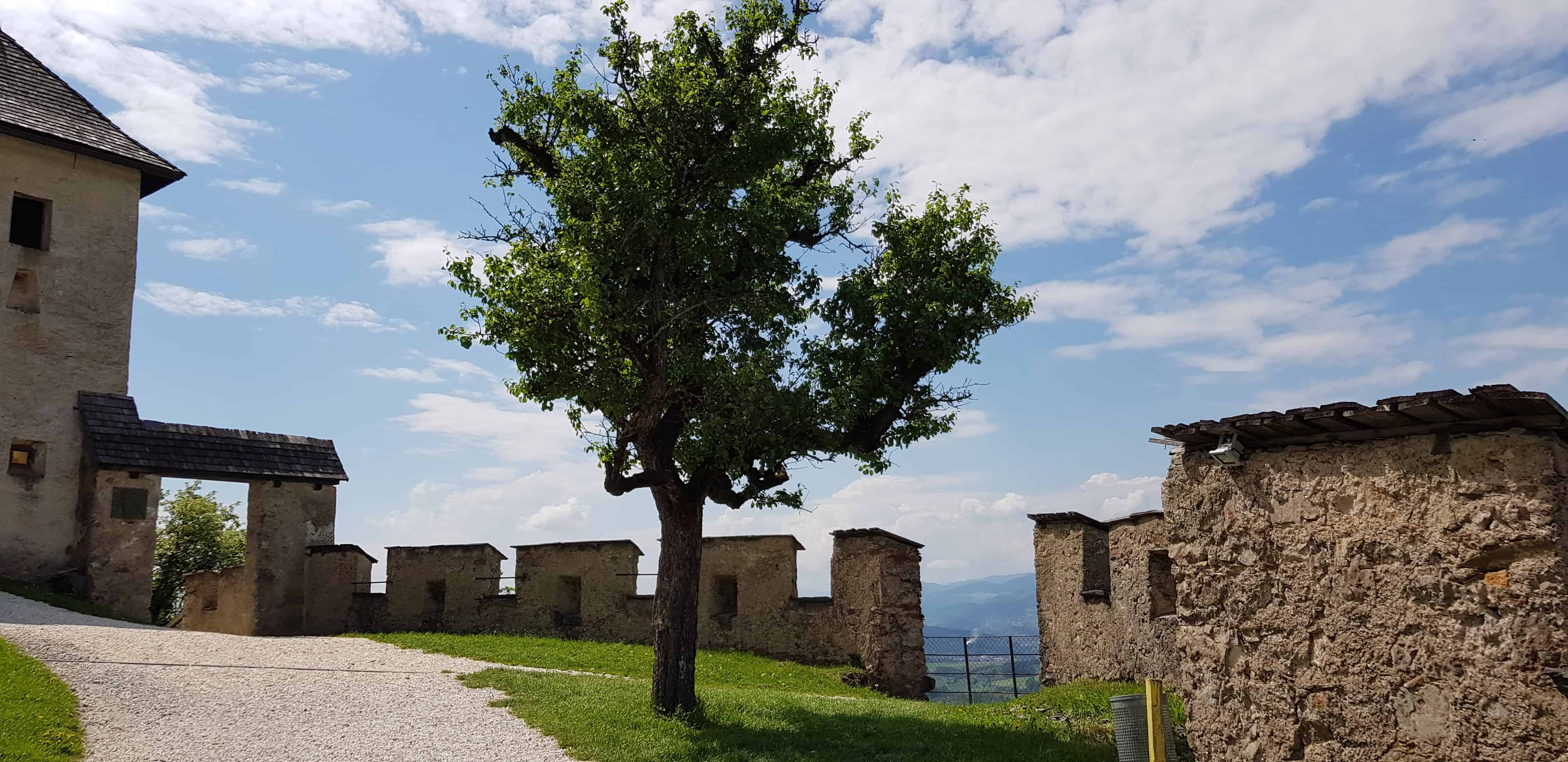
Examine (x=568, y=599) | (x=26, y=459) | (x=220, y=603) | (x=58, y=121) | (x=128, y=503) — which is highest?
(x=58, y=121)

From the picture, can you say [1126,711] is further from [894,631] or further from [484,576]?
[484,576]

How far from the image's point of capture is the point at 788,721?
12289 mm

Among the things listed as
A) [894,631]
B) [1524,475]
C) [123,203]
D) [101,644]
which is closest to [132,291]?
[123,203]

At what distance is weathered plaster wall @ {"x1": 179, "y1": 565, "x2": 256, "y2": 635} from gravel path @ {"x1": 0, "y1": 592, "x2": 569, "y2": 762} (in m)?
6.53

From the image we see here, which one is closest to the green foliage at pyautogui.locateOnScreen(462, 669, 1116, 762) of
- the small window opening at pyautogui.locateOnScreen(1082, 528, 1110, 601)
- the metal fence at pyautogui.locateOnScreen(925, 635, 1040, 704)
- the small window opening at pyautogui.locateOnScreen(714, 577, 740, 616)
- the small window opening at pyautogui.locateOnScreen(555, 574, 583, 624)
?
the small window opening at pyautogui.locateOnScreen(1082, 528, 1110, 601)

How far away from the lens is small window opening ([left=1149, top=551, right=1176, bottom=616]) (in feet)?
45.8

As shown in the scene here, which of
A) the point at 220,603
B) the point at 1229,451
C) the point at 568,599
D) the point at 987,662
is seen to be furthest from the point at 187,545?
the point at 1229,451

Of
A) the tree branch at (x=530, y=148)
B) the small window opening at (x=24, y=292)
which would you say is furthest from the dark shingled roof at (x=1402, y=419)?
the small window opening at (x=24, y=292)

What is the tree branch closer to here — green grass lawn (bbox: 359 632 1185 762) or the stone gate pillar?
green grass lawn (bbox: 359 632 1185 762)

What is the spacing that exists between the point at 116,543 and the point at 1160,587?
19.9m

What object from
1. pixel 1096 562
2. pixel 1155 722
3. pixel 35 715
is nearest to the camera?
pixel 1155 722

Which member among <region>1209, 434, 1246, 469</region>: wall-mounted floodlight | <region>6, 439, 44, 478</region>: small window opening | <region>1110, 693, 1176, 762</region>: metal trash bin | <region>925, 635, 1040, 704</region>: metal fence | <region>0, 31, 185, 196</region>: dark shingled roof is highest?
<region>0, 31, 185, 196</region>: dark shingled roof

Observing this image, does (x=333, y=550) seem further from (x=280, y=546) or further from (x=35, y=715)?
(x=35, y=715)

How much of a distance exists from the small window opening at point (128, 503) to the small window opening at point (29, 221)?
5.81 m
